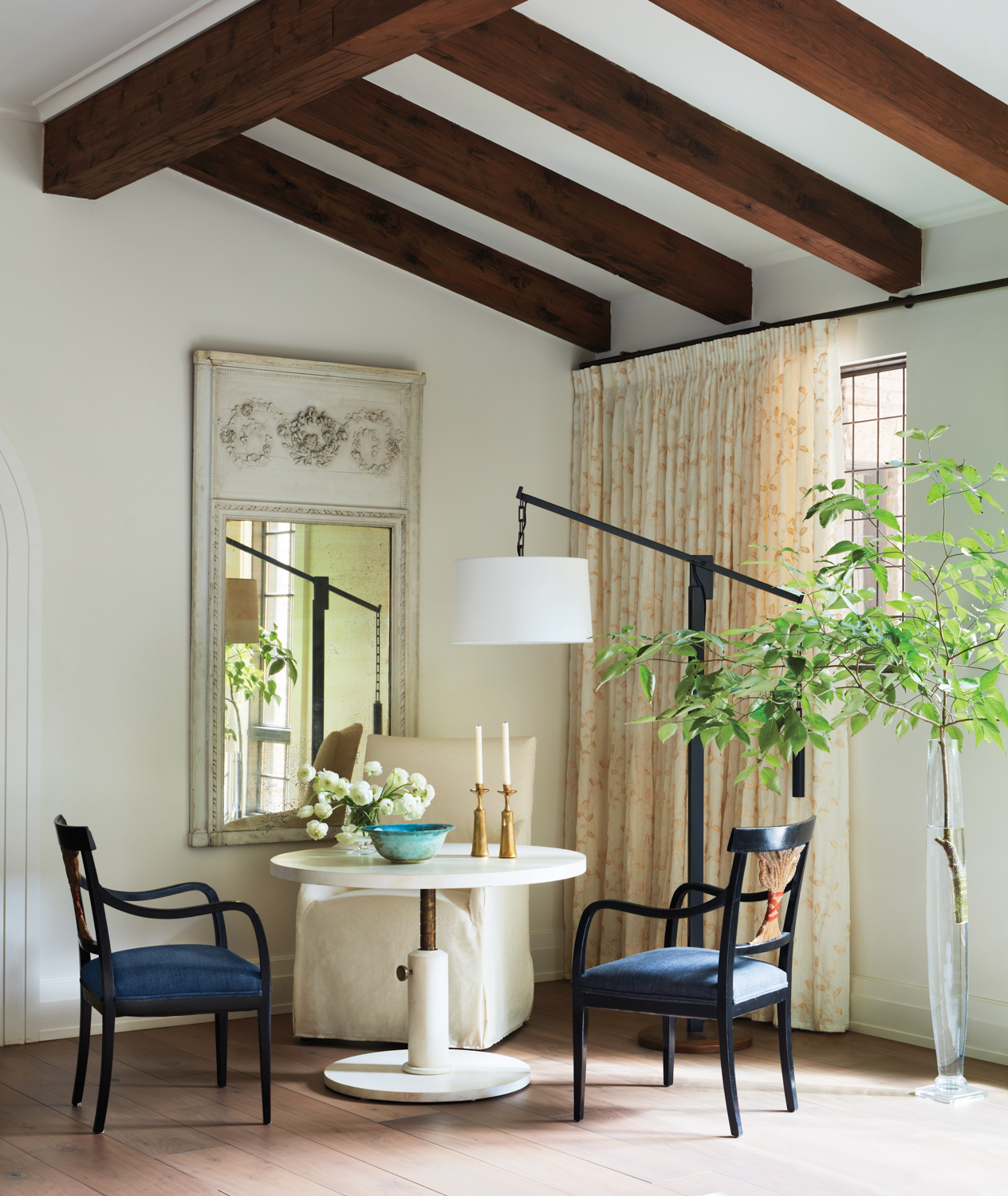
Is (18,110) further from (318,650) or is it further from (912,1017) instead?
(912,1017)

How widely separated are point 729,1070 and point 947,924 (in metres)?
0.86

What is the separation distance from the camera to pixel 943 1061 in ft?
12.9

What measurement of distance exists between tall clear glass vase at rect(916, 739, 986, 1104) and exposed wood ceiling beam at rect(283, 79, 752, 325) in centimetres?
206

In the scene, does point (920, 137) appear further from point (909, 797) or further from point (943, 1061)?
point (943, 1061)

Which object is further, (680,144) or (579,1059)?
(680,144)

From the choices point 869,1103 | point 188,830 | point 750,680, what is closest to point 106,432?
point 188,830

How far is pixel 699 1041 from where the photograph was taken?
14.7 ft

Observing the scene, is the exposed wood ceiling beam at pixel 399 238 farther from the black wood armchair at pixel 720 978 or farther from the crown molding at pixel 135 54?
the black wood armchair at pixel 720 978

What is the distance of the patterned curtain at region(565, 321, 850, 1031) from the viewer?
470 centimetres

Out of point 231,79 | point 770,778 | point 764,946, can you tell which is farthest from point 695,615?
point 231,79

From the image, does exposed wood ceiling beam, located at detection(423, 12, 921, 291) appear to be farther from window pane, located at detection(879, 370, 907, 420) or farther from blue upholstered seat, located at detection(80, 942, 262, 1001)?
blue upholstered seat, located at detection(80, 942, 262, 1001)

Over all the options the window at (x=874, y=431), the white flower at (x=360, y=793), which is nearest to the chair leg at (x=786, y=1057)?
the white flower at (x=360, y=793)

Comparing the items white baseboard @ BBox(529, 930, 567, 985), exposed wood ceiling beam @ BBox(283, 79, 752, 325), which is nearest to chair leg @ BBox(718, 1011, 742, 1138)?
white baseboard @ BBox(529, 930, 567, 985)

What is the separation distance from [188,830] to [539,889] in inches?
61.9
